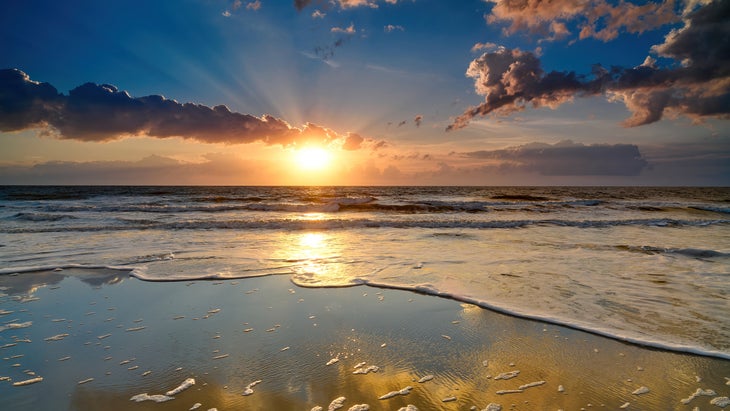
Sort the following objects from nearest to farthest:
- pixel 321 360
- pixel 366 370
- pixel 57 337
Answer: pixel 366 370 → pixel 321 360 → pixel 57 337

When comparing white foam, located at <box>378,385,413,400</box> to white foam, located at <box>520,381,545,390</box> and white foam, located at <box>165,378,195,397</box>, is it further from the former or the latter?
white foam, located at <box>165,378,195,397</box>

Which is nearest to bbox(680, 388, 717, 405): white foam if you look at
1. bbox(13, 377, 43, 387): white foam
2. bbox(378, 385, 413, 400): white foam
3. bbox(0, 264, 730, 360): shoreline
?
bbox(0, 264, 730, 360): shoreline

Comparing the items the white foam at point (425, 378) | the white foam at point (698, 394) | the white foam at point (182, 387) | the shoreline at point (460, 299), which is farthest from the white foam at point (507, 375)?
the white foam at point (182, 387)

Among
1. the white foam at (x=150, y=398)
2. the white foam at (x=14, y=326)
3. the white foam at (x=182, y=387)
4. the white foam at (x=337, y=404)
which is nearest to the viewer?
the white foam at (x=337, y=404)

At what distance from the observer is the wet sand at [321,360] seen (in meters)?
3.22

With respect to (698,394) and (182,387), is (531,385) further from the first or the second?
(182,387)

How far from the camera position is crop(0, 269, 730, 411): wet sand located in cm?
322

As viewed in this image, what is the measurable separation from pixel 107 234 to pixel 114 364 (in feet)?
45.6

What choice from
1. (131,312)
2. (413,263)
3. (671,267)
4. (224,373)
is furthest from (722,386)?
(131,312)

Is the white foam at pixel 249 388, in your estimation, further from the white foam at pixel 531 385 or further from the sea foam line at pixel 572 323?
the sea foam line at pixel 572 323

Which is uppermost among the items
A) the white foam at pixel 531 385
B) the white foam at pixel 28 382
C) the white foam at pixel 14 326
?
the white foam at pixel 531 385

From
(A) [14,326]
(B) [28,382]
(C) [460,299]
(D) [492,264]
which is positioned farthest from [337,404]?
(D) [492,264]

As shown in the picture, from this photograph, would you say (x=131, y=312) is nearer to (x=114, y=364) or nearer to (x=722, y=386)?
(x=114, y=364)

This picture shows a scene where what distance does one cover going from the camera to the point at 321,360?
3902 millimetres
